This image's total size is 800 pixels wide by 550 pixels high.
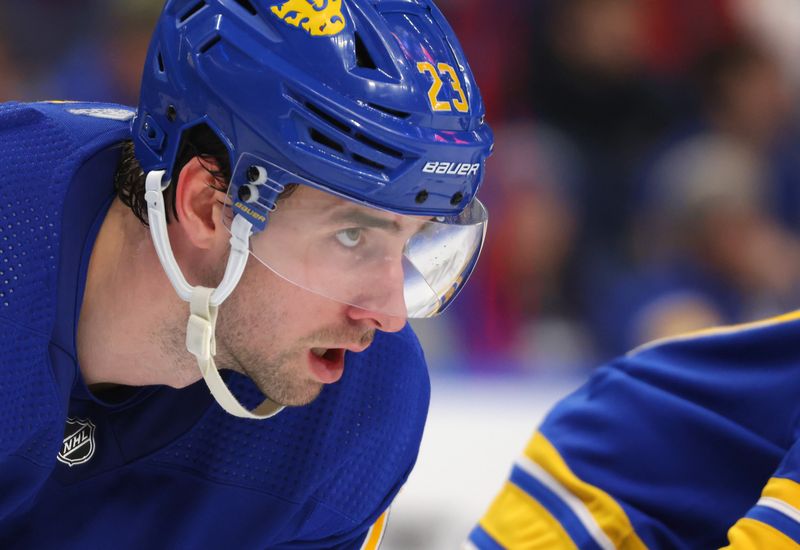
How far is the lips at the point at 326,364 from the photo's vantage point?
74.6 inches

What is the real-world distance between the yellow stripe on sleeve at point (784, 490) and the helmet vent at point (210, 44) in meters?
1.02

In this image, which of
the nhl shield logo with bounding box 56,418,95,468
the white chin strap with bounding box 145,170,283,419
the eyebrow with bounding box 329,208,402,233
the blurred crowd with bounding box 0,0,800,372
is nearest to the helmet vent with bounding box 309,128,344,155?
the eyebrow with bounding box 329,208,402,233

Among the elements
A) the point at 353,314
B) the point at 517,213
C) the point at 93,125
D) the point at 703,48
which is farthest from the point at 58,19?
the point at 353,314

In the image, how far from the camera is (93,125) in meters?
1.97

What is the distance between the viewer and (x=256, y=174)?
5.68 ft

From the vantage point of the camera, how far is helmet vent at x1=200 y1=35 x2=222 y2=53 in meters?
1.72

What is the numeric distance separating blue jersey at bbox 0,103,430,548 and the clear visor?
0.87ft

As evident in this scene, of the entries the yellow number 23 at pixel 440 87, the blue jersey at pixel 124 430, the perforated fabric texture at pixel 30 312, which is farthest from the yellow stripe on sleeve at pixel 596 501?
the perforated fabric texture at pixel 30 312

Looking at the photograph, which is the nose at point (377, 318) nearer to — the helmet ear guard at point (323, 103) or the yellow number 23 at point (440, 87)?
the helmet ear guard at point (323, 103)

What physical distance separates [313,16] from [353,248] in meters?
0.33

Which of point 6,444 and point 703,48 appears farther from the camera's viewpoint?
point 703,48

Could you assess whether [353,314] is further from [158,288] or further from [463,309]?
[463,309]

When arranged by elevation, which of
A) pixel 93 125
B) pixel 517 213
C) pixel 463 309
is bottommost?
pixel 463 309

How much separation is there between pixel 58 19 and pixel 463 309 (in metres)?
2.02
